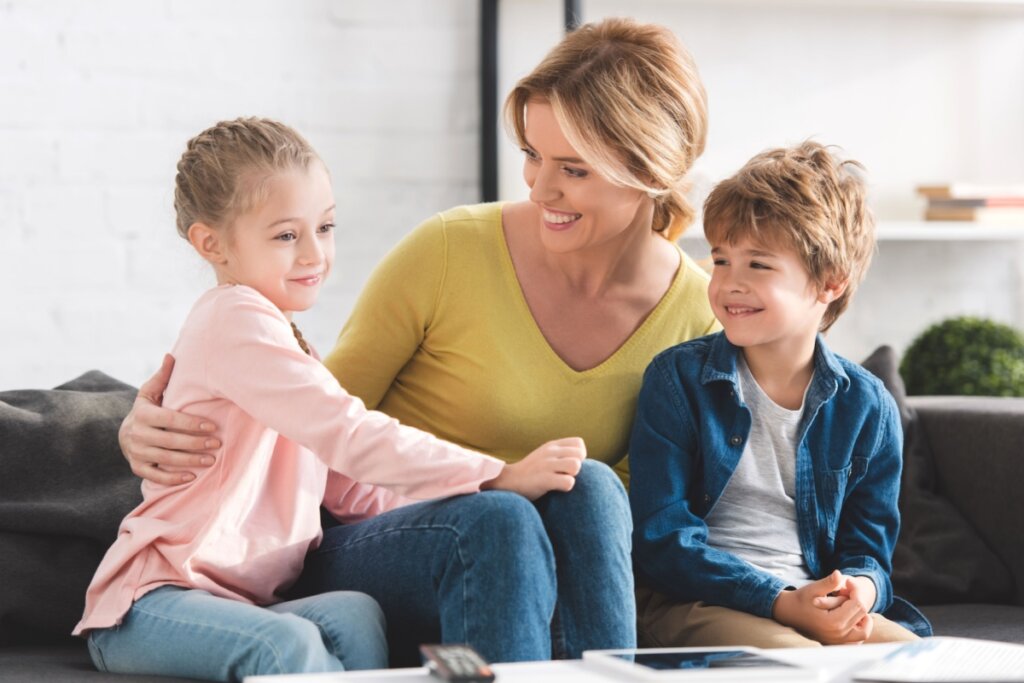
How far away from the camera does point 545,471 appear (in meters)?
1.45

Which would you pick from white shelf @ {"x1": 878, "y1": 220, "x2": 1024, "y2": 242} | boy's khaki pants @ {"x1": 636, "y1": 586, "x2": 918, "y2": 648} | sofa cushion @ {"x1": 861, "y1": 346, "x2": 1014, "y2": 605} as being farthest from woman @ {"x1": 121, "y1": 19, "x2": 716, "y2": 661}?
white shelf @ {"x1": 878, "y1": 220, "x2": 1024, "y2": 242}

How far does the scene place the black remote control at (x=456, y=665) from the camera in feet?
3.32

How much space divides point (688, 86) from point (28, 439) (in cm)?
101

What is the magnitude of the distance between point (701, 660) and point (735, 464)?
65cm

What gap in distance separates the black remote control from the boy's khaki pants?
2.05ft

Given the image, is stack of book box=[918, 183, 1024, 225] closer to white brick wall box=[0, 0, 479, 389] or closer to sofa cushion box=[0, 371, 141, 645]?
white brick wall box=[0, 0, 479, 389]

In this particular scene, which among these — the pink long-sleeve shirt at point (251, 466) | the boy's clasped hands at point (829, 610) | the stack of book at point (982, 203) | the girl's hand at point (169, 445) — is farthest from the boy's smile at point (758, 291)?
the stack of book at point (982, 203)

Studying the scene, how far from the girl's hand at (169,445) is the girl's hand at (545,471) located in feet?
1.06

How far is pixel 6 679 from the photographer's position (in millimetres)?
1471

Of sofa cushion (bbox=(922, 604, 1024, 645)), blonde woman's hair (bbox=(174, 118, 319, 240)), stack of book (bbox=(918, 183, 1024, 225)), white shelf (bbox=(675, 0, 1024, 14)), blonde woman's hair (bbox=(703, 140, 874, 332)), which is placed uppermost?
white shelf (bbox=(675, 0, 1024, 14))

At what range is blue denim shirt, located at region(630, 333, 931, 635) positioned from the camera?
68.2 inches

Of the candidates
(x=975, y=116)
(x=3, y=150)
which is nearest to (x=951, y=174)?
(x=975, y=116)

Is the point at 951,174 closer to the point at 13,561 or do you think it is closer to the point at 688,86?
the point at 688,86

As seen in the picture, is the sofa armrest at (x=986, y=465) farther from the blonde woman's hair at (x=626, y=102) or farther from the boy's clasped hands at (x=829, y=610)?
the blonde woman's hair at (x=626, y=102)
